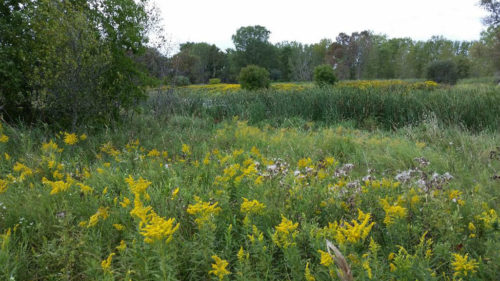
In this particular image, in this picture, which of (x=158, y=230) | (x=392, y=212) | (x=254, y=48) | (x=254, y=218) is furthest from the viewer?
(x=254, y=48)

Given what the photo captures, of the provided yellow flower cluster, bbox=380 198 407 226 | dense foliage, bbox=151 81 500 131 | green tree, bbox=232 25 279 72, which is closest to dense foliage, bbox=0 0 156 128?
dense foliage, bbox=151 81 500 131

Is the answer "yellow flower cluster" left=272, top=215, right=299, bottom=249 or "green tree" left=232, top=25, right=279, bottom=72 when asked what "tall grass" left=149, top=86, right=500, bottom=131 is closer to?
"yellow flower cluster" left=272, top=215, right=299, bottom=249

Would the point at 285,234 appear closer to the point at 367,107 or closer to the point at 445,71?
the point at 367,107

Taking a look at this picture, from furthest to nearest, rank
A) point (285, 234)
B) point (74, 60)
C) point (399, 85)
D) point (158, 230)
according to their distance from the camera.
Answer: point (399, 85)
point (74, 60)
point (285, 234)
point (158, 230)

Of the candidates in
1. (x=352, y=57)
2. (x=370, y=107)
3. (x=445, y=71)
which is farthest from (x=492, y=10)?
(x=370, y=107)

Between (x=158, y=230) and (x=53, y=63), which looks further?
(x=53, y=63)

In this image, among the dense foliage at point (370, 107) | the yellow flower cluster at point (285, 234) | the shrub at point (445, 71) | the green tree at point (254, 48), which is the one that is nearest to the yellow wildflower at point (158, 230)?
the yellow flower cluster at point (285, 234)

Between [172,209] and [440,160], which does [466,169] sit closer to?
[440,160]

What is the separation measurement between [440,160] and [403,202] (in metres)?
2.12

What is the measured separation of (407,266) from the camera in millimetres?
1608

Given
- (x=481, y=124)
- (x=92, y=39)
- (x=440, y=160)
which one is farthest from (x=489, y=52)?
(x=92, y=39)

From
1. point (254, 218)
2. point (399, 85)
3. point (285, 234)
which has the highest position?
point (399, 85)

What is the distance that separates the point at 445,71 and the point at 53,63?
3490 centimetres

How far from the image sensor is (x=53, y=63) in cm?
500
